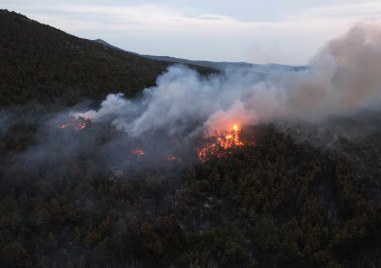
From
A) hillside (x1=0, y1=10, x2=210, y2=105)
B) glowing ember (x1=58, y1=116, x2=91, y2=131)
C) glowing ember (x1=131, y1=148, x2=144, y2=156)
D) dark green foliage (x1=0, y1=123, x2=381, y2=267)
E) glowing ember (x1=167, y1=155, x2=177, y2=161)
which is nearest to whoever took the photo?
dark green foliage (x1=0, y1=123, x2=381, y2=267)

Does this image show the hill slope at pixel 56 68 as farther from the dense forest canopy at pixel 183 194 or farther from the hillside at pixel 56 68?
the dense forest canopy at pixel 183 194

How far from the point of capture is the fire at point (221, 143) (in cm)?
4691

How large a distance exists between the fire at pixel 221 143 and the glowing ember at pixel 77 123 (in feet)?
50.8

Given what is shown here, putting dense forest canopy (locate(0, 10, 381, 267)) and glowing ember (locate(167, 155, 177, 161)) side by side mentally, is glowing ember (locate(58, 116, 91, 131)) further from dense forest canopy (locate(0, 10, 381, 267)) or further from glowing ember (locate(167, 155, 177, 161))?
glowing ember (locate(167, 155, 177, 161))

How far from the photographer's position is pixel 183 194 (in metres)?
39.9

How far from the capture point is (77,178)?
4084 cm

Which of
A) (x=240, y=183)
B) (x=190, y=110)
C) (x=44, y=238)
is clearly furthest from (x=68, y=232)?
(x=190, y=110)

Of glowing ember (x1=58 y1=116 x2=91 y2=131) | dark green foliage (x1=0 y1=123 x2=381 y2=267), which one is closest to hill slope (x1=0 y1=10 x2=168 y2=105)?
glowing ember (x1=58 y1=116 x2=91 y2=131)

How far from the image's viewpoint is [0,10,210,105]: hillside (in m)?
62.0

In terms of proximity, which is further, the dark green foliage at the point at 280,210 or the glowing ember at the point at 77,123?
the glowing ember at the point at 77,123

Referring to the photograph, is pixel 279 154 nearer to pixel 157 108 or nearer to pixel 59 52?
pixel 157 108

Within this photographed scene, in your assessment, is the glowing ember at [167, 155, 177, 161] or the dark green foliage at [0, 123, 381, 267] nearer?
the dark green foliage at [0, 123, 381, 267]

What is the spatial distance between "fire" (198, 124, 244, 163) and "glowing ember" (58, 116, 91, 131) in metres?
15.5

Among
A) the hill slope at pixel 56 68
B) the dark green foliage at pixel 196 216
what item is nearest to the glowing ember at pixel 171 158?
the dark green foliage at pixel 196 216
